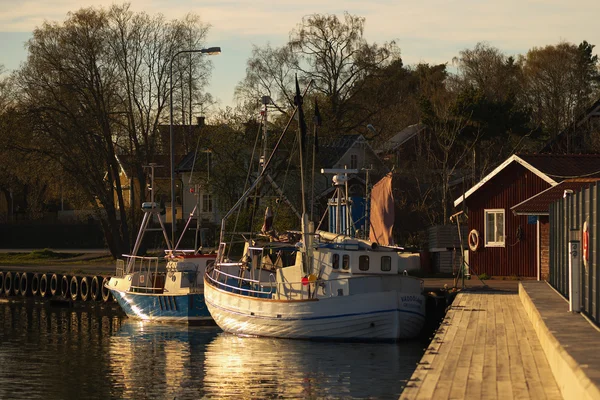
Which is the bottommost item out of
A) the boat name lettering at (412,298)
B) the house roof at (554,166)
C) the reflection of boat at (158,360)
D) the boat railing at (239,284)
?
the reflection of boat at (158,360)

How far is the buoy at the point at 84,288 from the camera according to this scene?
50.0 metres

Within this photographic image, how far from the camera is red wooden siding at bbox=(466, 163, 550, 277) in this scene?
136 ft

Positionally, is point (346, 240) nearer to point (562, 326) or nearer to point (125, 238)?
point (562, 326)

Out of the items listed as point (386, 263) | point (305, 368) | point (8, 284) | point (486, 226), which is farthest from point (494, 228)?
point (8, 284)

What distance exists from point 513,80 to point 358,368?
62990 millimetres

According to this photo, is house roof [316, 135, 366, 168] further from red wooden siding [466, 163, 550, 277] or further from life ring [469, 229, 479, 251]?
life ring [469, 229, 479, 251]

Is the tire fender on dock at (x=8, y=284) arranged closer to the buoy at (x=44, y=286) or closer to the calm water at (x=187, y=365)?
the buoy at (x=44, y=286)

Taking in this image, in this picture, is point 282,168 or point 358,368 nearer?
point 358,368

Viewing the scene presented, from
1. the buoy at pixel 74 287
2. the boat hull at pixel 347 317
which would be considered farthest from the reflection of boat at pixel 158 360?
the buoy at pixel 74 287

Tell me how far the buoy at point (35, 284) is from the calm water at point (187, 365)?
48.3 feet

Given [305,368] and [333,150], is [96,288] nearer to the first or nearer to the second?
[333,150]

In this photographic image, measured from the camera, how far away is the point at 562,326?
772 inches

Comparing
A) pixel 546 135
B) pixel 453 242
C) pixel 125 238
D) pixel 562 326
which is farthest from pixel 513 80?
pixel 562 326

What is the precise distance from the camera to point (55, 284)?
52625 mm
